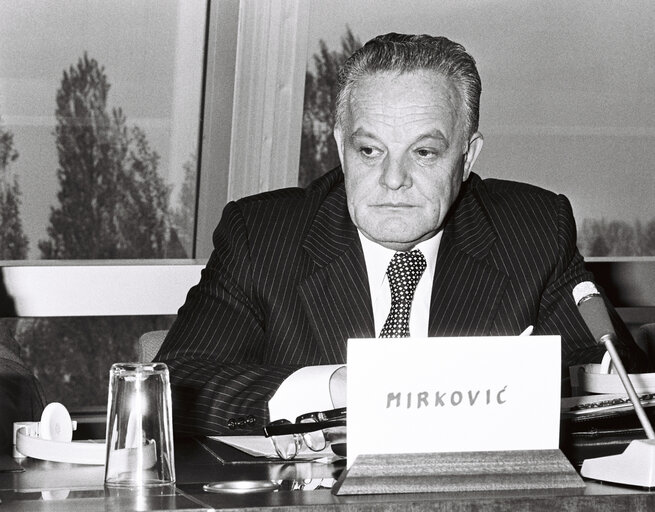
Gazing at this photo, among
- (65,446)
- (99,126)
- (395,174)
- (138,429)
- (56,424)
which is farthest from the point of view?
(99,126)

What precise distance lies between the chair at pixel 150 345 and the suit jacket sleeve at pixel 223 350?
0.27 metres

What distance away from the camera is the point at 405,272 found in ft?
7.81

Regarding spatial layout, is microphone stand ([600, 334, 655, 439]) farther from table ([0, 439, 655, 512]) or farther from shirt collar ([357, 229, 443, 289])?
shirt collar ([357, 229, 443, 289])

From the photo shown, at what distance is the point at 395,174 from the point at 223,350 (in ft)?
1.68

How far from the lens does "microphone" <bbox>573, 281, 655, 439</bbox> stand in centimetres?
133

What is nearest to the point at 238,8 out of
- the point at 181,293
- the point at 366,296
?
the point at 181,293

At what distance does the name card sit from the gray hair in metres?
1.06

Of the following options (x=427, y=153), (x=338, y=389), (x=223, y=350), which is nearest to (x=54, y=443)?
(x=338, y=389)

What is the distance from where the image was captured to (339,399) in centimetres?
172

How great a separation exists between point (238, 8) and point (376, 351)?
337 cm

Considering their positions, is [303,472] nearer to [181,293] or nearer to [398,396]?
[398,396]

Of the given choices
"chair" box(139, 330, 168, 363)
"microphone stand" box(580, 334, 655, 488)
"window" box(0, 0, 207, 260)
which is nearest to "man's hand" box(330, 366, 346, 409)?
"microphone stand" box(580, 334, 655, 488)

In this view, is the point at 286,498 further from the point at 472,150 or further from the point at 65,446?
the point at 472,150

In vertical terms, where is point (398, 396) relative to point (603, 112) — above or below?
below
